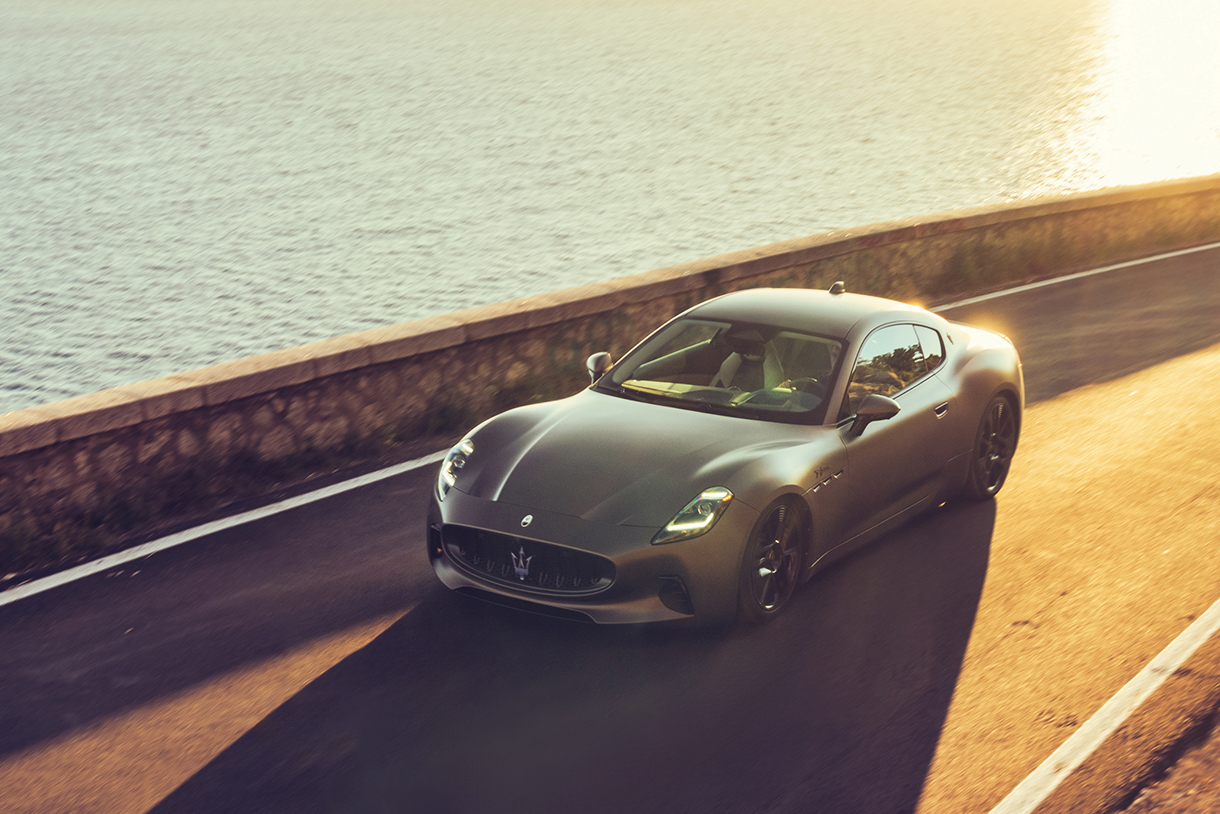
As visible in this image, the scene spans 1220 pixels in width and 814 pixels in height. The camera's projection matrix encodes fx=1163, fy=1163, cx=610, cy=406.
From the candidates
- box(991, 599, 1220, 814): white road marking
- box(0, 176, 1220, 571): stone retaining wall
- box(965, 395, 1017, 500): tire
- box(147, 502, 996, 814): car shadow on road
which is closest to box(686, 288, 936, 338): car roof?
box(965, 395, 1017, 500): tire

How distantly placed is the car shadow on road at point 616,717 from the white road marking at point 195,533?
2.08m

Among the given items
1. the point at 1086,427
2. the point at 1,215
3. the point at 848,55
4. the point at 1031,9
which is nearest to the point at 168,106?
the point at 1,215

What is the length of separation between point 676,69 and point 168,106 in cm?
3228

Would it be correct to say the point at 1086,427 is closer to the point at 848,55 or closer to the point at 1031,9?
the point at 848,55

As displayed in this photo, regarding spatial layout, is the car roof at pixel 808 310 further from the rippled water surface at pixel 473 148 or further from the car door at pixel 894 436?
the rippled water surface at pixel 473 148

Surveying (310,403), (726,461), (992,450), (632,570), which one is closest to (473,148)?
(310,403)

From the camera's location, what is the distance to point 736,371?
22.3ft

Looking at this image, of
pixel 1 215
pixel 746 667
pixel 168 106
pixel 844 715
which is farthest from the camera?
pixel 168 106

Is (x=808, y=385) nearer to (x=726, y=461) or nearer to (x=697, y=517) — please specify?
(x=726, y=461)

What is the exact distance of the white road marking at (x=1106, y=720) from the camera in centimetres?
460

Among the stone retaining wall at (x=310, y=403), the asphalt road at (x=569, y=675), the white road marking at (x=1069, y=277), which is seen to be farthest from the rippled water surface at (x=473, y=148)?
the asphalt road at (x=569, y=675)

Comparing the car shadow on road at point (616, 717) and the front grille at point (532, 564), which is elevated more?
the front grille at point (532, 564)

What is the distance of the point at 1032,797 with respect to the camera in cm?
459

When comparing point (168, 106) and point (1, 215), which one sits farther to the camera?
point (168, 106)
